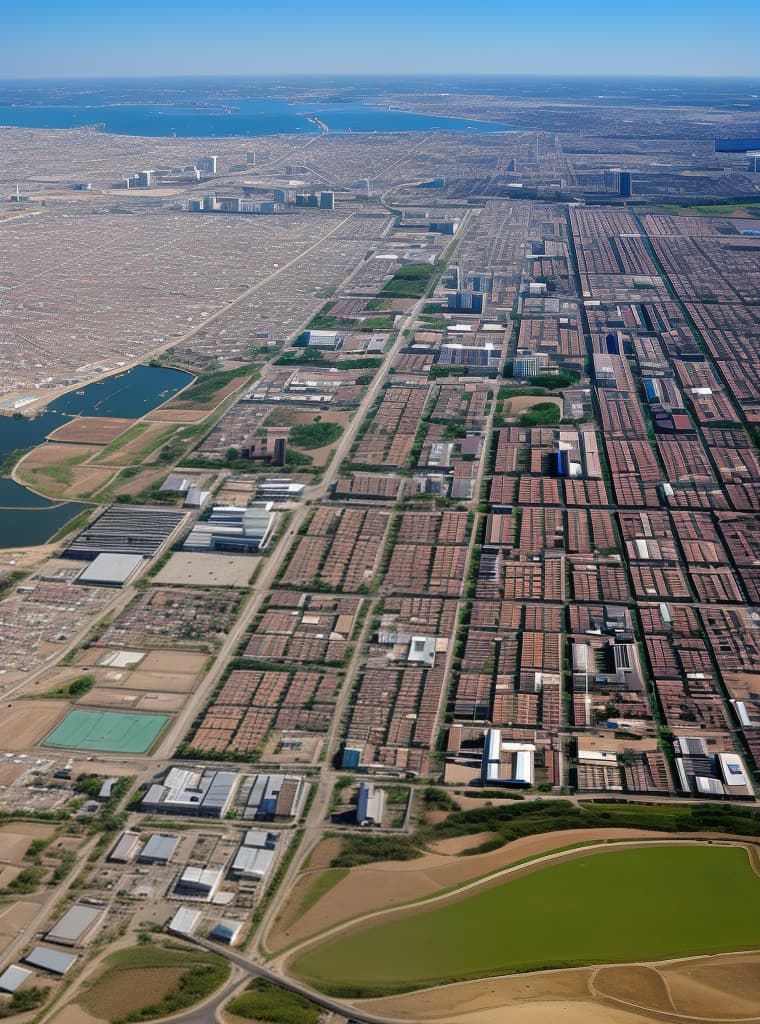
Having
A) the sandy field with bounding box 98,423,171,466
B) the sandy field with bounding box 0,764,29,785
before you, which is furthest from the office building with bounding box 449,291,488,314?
the sandy field with bounding box 0,764,29,785

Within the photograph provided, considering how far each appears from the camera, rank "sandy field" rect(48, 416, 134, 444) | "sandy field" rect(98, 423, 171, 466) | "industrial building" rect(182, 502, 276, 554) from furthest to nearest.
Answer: "sandy field" rect(48, 416, 134, 444)
"sandy field" rect(98, 423, 171, 466)
"industrial building" rect(182, 502, 276, 554)

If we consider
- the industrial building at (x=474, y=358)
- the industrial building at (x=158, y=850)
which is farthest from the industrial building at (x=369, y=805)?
the industrial building at (x=474, y=358)

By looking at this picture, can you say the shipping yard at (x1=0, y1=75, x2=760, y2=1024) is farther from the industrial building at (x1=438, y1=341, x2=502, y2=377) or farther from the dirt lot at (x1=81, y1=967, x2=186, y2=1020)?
the industrial building at (x1=438, y1=341, x2=502, y2=377)

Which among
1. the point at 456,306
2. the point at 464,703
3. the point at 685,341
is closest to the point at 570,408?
the point at 685,341

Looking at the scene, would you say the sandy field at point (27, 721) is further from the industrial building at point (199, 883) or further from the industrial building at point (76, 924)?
the industrial building at point (199, 883)

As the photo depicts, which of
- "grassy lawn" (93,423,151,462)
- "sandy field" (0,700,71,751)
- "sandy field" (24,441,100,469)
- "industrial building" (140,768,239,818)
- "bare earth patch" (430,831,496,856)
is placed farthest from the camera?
"grassy lawn" (93,423,151,462)

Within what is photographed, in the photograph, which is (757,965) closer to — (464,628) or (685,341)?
(464,628)

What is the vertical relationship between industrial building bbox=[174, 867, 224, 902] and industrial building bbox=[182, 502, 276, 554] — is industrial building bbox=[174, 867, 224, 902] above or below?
below
